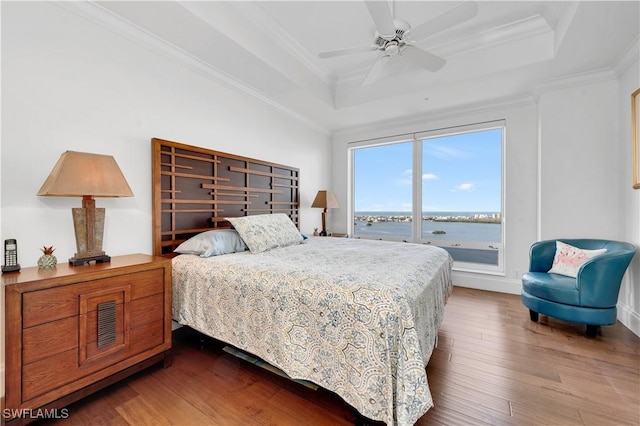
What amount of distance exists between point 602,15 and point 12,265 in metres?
4.43

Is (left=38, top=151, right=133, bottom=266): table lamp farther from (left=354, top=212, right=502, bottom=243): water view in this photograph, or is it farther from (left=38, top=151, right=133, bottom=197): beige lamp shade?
(left=354, top=212, right=502, bottom=243): water view

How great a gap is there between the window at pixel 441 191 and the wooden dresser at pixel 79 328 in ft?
12.4

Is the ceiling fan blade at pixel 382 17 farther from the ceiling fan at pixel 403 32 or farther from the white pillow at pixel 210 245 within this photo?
the white pillow at pixel 210 245

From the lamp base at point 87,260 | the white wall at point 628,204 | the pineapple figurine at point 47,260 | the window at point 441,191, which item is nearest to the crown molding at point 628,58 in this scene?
the white wall at point 628,204

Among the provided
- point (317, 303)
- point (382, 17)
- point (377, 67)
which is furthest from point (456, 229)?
point (317, 303)

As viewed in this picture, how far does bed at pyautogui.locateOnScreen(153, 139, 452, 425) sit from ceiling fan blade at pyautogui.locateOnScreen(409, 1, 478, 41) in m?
1.76

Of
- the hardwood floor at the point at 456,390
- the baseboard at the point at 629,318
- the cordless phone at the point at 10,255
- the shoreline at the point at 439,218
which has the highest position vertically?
the shoreline at the point at 439,218

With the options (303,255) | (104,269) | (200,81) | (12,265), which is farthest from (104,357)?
(200,81)

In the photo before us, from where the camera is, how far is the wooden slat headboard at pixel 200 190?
2.46 m

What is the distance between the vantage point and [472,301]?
345 cm

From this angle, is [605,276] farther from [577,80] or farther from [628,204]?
[577,80]

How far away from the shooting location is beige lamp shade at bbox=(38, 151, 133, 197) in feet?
5.26

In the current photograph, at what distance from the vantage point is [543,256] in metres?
2.97

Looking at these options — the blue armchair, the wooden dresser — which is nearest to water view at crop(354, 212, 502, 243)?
the blue armchair
